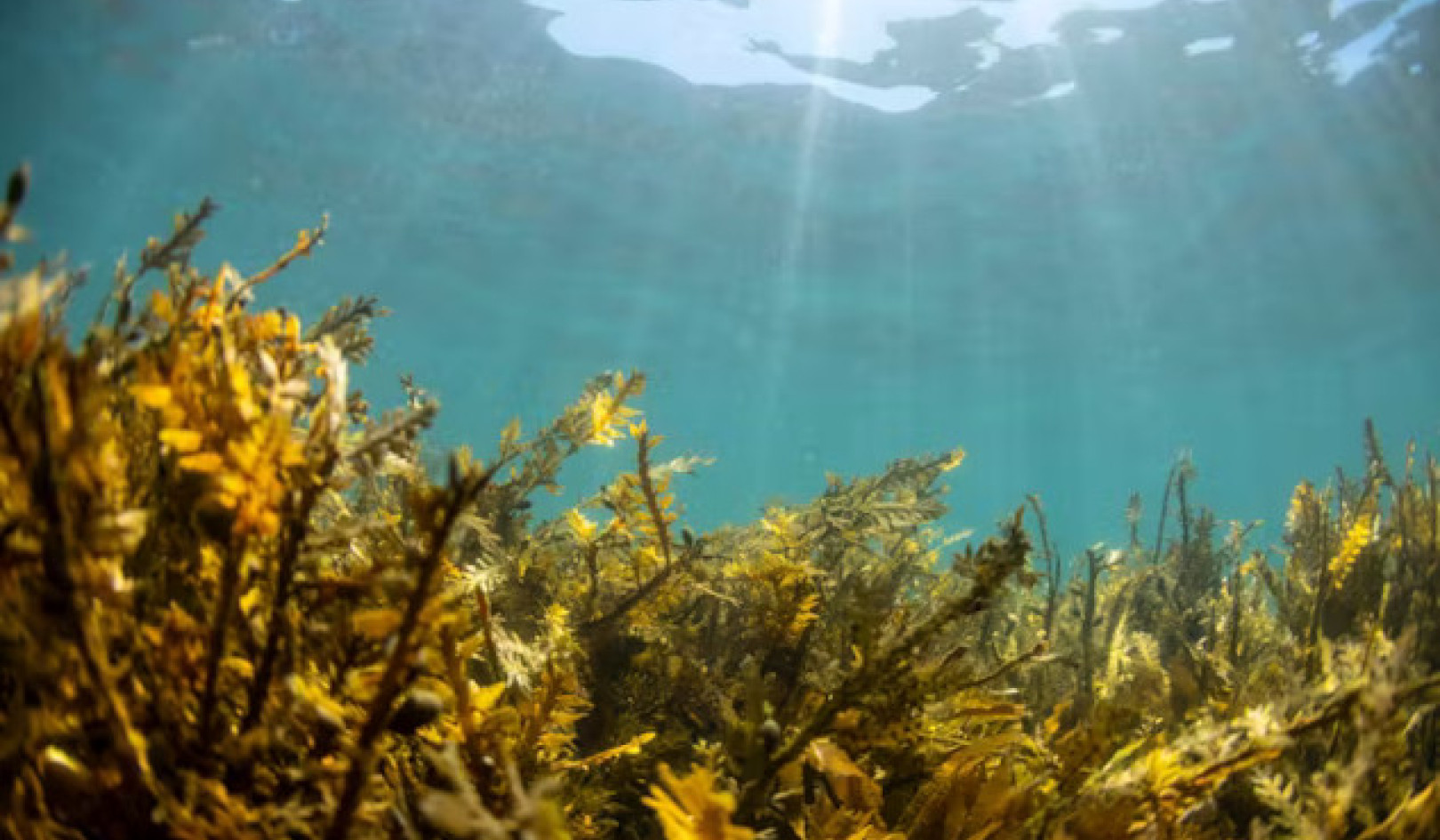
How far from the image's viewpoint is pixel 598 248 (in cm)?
2677

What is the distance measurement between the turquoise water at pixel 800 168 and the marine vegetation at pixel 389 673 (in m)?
6.77

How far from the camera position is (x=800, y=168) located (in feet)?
72.6

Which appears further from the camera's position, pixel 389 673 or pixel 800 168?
pixel 800 168

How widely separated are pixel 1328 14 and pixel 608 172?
1759 cm

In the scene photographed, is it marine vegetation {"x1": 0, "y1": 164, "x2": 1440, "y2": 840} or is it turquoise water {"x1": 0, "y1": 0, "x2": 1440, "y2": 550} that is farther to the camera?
turquoise water {"x1": 0, "y1": 0, "x2": 1440, "y2": 550}

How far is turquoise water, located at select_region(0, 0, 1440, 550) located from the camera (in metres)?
16.9

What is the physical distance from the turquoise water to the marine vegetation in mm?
6770

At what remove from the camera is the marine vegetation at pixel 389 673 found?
0.72 m

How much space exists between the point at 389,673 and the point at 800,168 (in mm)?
22980

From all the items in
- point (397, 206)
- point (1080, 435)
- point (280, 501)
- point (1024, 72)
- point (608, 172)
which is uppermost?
point (397, 206)

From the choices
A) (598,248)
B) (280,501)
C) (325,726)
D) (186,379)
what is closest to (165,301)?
(186,379)

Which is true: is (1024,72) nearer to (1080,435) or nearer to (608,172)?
(608,172)

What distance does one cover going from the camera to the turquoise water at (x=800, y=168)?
16.9m

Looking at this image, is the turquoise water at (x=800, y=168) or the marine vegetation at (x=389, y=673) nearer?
the marine vegetation at (x=389, y=673)
